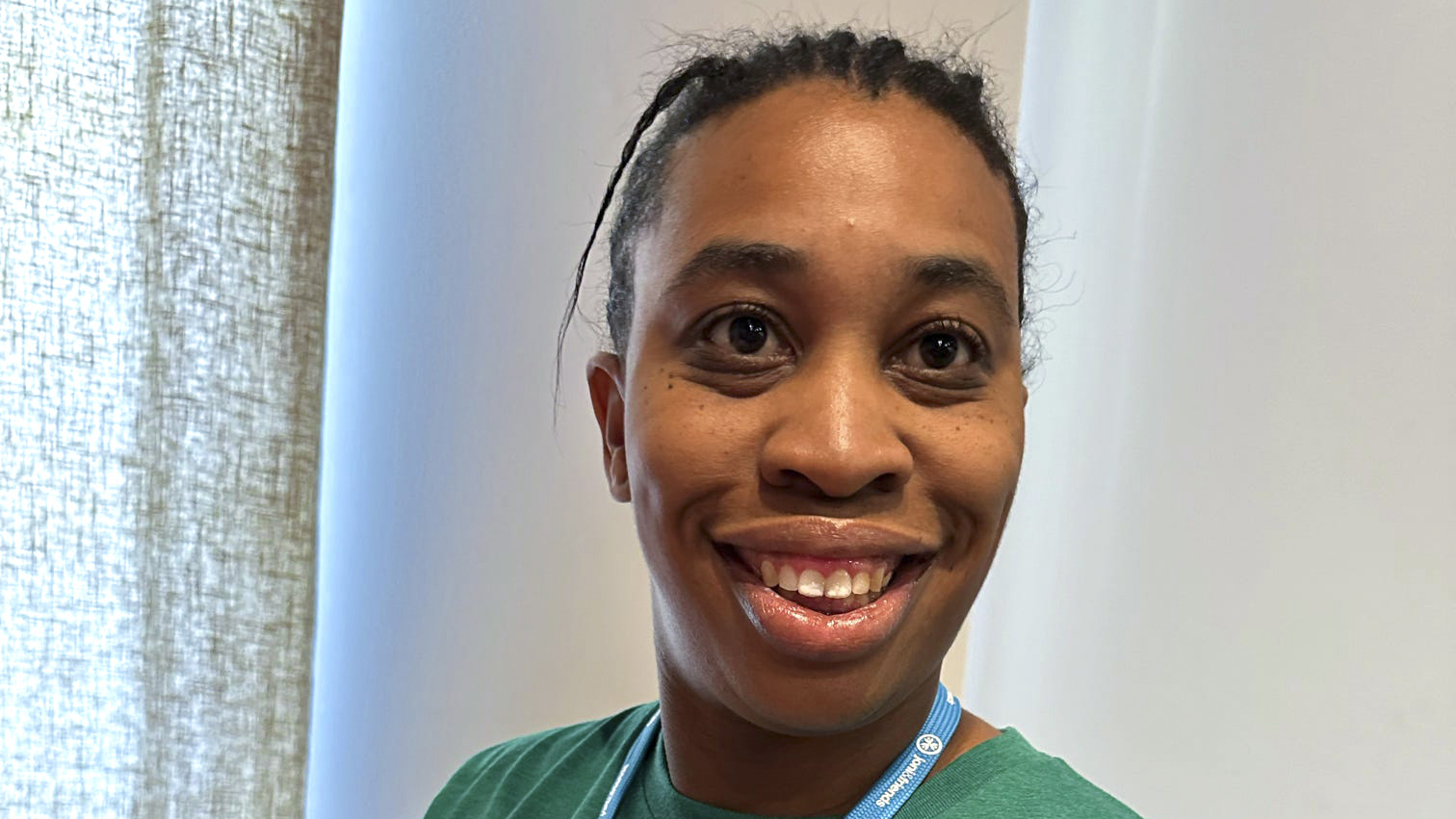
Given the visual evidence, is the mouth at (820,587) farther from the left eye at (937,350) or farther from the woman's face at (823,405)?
the left eye at (937,350)

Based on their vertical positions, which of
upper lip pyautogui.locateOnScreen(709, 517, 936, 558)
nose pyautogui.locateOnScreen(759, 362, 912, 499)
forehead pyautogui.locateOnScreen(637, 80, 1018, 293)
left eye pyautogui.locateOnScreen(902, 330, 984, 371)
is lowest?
A: upper lip pyautogui.locateOnScreen(709, 517, 936, 558)

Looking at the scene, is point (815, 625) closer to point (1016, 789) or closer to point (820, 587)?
point (820, 587)

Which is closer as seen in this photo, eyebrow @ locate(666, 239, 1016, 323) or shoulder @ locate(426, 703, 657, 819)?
eyebrow @ locate(666, 239, 1016, 323)

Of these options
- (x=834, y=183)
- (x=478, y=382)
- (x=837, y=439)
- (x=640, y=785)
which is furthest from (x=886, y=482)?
(x=478, y=382)

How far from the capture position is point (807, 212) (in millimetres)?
753

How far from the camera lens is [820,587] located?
2.42ft

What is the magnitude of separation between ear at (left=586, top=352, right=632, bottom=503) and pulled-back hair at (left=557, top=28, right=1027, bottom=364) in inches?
0.7

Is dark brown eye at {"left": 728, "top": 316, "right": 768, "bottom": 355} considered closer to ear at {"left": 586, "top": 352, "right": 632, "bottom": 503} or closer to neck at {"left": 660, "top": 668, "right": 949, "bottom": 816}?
ear at {"left": 586, "top": 352, "right": 632, "bottom": 503}

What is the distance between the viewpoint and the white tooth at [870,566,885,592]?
2.47 ft

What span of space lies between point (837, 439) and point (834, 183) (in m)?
0.16

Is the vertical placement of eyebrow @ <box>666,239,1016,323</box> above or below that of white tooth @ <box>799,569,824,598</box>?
above

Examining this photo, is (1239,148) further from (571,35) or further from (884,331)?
(571,35)

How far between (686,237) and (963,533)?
253mm

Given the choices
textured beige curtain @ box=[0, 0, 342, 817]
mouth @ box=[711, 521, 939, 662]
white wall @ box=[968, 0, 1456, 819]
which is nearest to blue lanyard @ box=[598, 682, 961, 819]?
mouth @ box=[711, 521, 939, 662]
